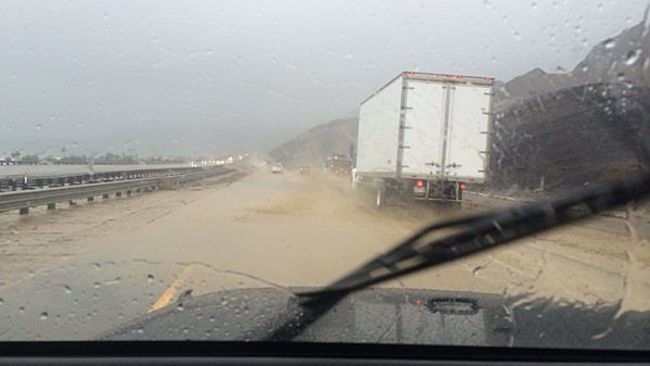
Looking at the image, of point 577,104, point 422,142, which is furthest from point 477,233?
A: point 422,142

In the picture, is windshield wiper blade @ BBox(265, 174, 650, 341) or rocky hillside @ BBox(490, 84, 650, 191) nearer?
windshield wiper blade @ BBox(265, 174, 650, 341)

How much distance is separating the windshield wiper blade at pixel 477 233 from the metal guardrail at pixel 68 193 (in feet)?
46.9

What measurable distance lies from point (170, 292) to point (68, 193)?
16196mm

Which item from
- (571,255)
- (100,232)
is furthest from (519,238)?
(100,232)

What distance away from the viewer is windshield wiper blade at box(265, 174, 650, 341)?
4.06m

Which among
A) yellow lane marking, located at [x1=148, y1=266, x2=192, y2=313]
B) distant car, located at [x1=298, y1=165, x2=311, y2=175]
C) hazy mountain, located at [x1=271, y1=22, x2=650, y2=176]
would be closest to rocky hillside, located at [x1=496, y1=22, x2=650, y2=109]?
hazy mountain, located at [x1=271, y1=22, x2=650, y2=176]

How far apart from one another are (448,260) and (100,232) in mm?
12311

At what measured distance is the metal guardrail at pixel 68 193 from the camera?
1762 cm

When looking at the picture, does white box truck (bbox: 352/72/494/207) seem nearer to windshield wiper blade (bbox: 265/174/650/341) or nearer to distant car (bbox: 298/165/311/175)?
windshield wiper blade (bbox: 265/174/650/341)

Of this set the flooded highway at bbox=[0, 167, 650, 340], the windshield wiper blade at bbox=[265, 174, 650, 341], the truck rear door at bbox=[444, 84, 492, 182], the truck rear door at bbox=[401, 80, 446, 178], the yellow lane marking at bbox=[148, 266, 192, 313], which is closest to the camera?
the windshield wiper blade at bbox=[265, 174, 650, 341]

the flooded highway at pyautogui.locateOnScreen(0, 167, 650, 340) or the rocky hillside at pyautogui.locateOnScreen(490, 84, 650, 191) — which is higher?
the rocky hillside at pyautogui.locateOnScreen(490, 84, 650, 191)

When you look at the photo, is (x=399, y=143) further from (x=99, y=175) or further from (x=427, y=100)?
(x=99, y=175)

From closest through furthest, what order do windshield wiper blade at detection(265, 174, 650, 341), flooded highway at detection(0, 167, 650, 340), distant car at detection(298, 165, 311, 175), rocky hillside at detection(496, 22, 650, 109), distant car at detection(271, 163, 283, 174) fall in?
windshield wiper blade at detection(265, 174, 650, 341) < rocky hillside at detection(496, 22, 650, 109) < flooded highway at detection(0, 167, 650, 340) < distant car at detection(298, 165, 311, 175) < distant car at detection(271, 163, 283, 174)

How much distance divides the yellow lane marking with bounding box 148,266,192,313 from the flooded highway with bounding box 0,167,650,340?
0.05 feet
